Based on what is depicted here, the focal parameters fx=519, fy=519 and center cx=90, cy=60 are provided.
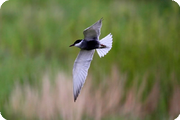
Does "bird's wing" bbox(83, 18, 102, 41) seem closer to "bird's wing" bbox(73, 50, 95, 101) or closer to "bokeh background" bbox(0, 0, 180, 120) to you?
"bird's wing" bbox(73, 50, 95, 101)

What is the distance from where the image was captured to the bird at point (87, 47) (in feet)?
9.78

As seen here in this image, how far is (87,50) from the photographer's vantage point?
3.20 metres

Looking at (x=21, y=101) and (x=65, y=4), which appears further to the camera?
(x=65, y=4)

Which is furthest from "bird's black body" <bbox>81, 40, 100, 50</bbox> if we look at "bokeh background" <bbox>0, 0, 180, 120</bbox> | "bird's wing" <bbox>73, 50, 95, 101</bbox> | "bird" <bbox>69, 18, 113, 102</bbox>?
"bokeh background" <bbox>0, 0, 180, 120</bbox>

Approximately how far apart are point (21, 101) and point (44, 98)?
0.87ft

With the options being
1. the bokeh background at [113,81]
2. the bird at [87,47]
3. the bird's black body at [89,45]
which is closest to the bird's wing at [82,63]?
the bird at [87,47]

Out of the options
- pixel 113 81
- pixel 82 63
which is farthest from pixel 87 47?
pixel 113 81

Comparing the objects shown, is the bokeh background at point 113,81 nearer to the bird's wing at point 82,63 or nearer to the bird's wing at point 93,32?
the bird's wing at point 82,63

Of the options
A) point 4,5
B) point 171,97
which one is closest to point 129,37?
point 171,97

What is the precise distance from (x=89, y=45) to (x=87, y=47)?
2cm

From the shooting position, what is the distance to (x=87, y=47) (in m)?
3.04

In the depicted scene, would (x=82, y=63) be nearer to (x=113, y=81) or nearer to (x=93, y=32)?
(x=93, y=32)

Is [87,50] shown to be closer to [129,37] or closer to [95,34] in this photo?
[95,34]

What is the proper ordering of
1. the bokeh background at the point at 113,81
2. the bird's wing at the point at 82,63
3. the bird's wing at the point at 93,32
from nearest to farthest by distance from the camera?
the bird's wing at the point at 93,32
the bird's wing at the point at 82,63
the bokeh background at the point at 113,81
